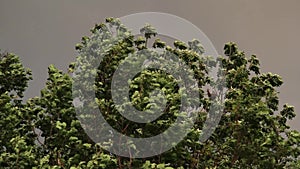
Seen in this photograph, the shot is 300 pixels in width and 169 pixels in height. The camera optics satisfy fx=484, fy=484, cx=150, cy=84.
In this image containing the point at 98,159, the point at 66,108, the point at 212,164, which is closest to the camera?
the point at 98,159

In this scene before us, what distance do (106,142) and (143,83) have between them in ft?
10.8

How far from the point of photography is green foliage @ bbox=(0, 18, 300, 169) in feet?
75.0

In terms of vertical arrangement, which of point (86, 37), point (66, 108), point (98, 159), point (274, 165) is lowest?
point (98, 159)

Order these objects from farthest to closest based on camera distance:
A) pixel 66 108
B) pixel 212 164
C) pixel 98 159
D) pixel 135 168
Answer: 1. pixel 212 164
2. pixel 66 108
3. pixel 135 168
4. pixel 98 159

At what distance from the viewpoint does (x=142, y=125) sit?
74.7ft

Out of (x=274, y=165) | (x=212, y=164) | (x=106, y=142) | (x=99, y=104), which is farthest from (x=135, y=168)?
(x=274, y=165)

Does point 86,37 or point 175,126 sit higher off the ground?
point 86,37

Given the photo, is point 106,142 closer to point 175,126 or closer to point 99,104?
point 99,104

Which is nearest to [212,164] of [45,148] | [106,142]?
[106,142]

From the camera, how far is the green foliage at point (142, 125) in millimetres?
22859

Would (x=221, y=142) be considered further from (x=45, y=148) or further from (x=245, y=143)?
(x=45, y=148)

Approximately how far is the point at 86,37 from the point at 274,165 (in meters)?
12.4

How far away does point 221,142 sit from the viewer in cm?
2742

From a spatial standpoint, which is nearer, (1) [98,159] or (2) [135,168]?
(1) [98,159]
